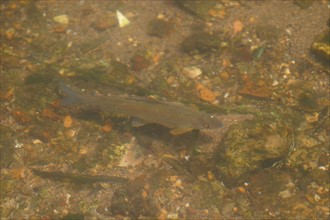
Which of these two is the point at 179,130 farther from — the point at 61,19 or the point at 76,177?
the point at 61,19

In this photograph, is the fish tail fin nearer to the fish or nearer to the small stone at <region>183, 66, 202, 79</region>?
the fish

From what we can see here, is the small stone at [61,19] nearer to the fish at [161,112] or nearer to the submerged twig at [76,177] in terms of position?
the fish at [161,112]

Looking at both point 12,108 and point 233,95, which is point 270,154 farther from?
point 12,108

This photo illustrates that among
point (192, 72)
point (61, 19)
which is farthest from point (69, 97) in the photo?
point (61, 19)

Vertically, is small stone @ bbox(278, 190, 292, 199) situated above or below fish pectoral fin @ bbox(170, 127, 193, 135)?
below

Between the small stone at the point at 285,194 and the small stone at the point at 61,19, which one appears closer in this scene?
the small stone at the point at 285,194

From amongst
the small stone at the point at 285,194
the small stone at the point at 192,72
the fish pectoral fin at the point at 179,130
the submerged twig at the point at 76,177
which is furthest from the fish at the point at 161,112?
the small stone at the point at 285,194

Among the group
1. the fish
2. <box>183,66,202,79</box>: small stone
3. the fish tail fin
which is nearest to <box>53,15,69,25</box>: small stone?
the fish tail fin

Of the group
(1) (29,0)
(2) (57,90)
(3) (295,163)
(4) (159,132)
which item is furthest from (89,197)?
(1) (29,0)
